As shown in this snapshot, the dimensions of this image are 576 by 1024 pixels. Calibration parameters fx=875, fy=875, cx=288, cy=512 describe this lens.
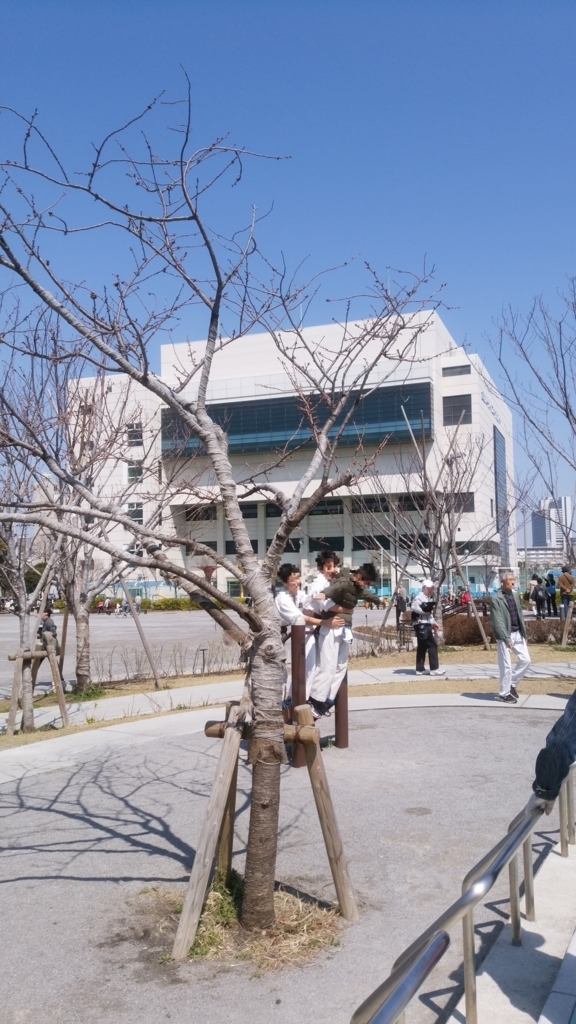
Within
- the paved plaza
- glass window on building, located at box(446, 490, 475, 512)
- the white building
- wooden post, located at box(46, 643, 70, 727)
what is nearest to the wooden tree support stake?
wooden post, located at box(46, 643, 70, 727)

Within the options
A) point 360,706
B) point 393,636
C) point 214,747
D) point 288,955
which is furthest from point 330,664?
point 393,636

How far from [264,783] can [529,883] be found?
1539mm

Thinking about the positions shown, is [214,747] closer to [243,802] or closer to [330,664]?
[330,664]

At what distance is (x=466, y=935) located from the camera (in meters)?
3.73

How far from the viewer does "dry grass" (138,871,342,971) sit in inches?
180

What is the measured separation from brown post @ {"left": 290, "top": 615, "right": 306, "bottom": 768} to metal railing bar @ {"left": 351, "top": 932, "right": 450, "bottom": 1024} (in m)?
5.74

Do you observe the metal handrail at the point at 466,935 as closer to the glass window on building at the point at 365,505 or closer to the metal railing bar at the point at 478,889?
the metal railing bar at the point at 478,889

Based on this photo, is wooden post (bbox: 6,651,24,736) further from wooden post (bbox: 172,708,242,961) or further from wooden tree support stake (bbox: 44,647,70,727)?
wooden post (bbox: 172,708,242,961)

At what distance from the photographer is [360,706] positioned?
12844mm

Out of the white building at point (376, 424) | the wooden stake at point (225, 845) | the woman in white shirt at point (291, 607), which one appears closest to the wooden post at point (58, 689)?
the woman in white shirt at point (291, 607)

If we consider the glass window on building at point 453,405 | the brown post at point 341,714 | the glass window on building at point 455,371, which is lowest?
the brown post at point 341,714

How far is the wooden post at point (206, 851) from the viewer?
A: 4.60 m

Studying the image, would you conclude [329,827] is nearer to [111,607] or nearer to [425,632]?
[425,632]

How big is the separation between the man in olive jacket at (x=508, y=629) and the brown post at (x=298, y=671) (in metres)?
4.20
